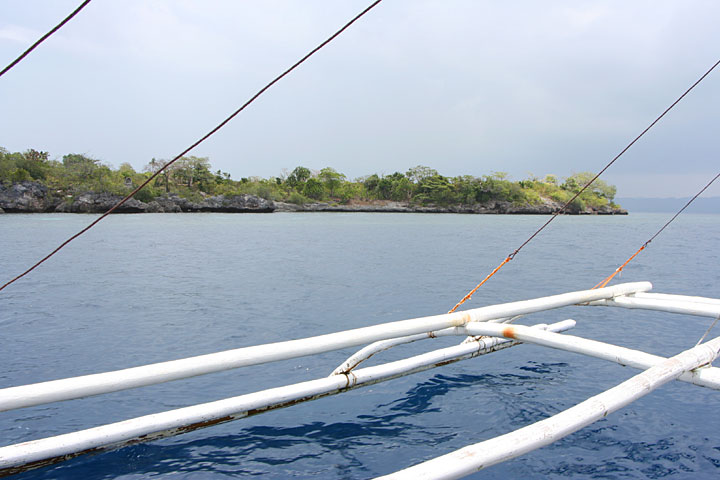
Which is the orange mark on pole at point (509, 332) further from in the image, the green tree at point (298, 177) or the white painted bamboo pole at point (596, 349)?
the green tree at point (298, 177)

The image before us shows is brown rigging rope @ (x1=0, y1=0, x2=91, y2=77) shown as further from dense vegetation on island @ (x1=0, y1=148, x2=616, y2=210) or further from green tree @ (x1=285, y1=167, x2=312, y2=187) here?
green tree @ (x1=285, y1=167, x2=312, y2=187)

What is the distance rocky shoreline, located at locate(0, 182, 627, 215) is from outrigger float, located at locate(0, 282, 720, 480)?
8626cm

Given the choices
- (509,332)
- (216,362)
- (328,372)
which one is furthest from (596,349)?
(328,372)

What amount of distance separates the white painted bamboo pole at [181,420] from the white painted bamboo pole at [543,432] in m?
1.87

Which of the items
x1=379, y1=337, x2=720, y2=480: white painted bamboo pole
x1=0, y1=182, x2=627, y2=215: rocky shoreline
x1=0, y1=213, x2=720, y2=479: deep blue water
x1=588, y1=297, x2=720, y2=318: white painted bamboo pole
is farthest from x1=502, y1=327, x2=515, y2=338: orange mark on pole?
Result: x1=0, y1=182, x2=627, y2=215: rocky shoreline

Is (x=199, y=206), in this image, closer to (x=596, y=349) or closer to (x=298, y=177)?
(x=298, y=177)

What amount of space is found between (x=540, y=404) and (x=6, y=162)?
9525cm

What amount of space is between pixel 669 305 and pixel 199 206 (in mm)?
100650

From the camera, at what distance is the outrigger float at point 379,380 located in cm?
265

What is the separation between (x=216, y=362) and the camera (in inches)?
133

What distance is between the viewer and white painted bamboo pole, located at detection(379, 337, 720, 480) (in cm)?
225

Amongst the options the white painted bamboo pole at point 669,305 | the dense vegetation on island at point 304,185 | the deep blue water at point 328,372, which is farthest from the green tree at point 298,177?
the white painted bamboo pole at point 669,305

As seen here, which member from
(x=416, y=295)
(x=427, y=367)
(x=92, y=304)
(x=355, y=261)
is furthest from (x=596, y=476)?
(x=355, y=261)

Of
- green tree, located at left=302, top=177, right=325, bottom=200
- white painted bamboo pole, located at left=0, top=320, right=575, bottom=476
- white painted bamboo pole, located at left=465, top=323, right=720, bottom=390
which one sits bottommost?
white painted bamboo pole, located at left=0, top=320, right=575, bottom=476
